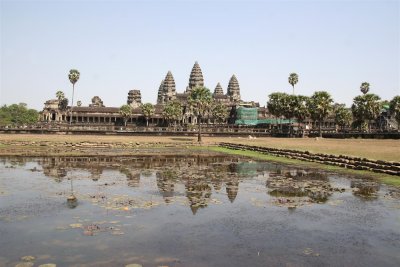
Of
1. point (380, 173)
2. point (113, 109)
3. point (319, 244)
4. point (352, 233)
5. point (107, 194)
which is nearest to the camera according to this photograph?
point (319, 244)

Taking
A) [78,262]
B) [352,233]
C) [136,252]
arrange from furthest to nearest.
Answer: [352,233] → [136,252] → [78,262]

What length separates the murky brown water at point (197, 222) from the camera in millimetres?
9266

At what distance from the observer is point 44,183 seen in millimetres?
20016

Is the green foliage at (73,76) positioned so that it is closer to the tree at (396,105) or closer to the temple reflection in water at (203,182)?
the tree at (396,105)

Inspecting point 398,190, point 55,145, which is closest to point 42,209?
point 398,190

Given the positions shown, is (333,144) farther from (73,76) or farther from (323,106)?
(73,76)

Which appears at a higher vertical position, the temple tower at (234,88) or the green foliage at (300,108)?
the temple tower at (234,88)

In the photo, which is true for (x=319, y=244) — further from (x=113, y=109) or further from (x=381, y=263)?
(x=113, y=109)

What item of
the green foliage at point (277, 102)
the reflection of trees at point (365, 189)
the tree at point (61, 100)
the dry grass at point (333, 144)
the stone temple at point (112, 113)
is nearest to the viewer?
the reflection of trees at point (365, 189)

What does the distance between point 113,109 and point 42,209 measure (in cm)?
13508

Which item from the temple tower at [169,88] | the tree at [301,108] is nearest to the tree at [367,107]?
the tree at [301,108]

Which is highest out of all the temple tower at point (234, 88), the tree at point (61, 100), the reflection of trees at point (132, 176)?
the temple tower at point (234, 88)

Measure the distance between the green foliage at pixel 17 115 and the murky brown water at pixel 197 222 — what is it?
170 metres

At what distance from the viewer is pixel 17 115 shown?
593 feet
